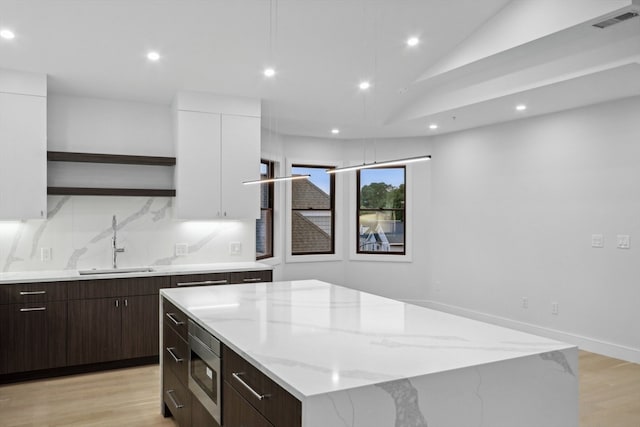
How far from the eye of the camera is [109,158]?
4852 millimetres

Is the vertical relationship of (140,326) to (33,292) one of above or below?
below

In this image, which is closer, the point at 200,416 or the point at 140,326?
the point at 200,416

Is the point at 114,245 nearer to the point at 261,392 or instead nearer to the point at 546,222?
the point at 261,392

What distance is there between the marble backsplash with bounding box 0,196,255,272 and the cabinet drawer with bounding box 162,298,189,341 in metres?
1.80

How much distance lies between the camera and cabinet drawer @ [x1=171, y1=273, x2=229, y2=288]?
4755 millimetres

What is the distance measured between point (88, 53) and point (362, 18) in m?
2.28

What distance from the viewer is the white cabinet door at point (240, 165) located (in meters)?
5.17

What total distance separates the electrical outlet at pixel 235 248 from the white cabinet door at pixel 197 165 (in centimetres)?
55

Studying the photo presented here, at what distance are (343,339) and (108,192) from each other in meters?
3.56

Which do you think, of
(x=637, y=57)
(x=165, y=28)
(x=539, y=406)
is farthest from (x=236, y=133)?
(x=539, y=406)

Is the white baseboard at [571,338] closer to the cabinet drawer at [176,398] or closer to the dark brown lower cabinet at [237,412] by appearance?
the cabinet drawer at [176,398]

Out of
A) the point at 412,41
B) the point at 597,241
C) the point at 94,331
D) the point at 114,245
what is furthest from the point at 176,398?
the point at 597,241

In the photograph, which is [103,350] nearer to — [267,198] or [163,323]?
[163,323]

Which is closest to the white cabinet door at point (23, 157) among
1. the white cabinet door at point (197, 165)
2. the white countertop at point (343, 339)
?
the white cabinet door at point (197, 165)
